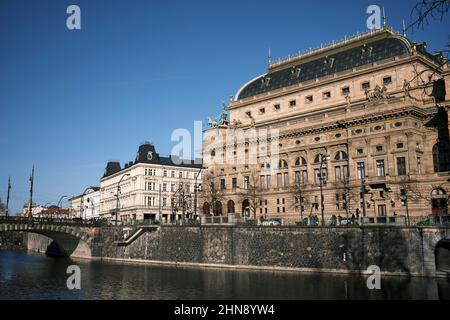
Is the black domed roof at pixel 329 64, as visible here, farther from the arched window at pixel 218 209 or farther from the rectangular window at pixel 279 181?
the arched window at pixel 218 209

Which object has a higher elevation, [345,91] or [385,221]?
[345,91]

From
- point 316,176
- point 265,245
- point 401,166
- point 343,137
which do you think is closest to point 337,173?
point 316,176

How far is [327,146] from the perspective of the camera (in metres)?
73.5

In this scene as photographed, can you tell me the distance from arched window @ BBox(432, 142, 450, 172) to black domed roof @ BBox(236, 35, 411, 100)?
16642 millimetres

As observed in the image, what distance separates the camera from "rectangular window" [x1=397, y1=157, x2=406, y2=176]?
210 feet

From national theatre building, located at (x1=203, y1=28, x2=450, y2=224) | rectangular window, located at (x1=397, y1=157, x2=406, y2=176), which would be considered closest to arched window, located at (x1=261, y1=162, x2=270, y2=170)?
national theatre building, located at (x1=203, y1=28, x2=450, y2=224)

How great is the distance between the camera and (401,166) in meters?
64.4

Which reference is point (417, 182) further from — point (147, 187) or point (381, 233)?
point (147, 187)

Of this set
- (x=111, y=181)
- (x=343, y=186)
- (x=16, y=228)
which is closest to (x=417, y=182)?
(x=343, y=186)

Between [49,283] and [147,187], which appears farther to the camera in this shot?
[147,187]

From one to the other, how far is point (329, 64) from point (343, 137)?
60.9 feet

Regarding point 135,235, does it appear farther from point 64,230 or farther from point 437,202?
point 437,202

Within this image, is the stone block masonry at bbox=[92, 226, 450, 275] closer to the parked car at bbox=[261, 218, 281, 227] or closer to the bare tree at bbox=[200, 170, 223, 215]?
the parked car at bbox=[261, 218, 281, 227]

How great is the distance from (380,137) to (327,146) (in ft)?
30.7
